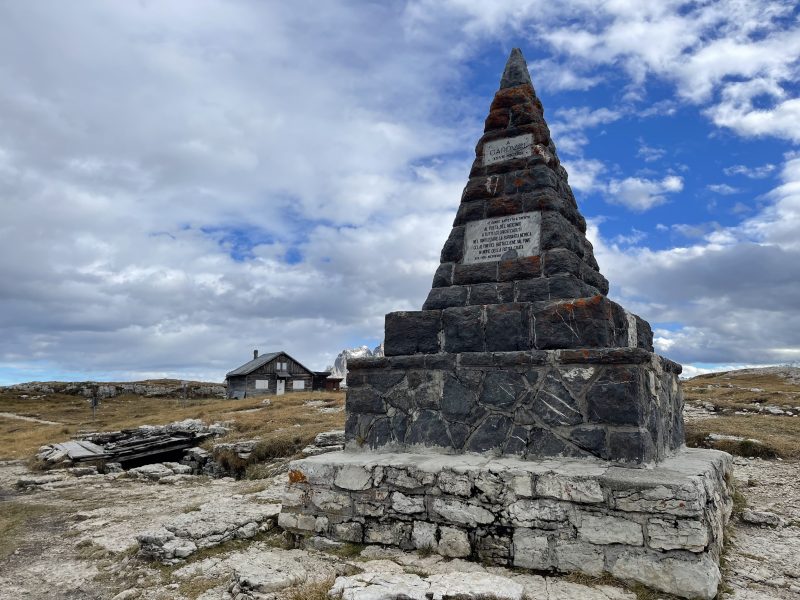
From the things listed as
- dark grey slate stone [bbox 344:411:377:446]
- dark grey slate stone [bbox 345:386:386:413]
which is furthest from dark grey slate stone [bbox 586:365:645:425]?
dark grey slate stone [bbox 344:411:377:446]

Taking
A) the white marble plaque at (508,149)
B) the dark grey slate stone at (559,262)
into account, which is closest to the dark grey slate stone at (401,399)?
the dark grey slate stone at (559,262)

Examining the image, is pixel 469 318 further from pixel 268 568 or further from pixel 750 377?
pixel 750 377

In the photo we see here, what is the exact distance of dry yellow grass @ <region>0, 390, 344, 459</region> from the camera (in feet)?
63.4

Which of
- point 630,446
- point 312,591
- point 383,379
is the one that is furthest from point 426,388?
point 312,591

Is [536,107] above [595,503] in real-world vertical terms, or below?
above

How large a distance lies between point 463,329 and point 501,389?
91cm

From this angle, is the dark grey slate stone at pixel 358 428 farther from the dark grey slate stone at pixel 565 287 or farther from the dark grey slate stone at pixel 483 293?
the dark grey slate stone at pixel 565 287

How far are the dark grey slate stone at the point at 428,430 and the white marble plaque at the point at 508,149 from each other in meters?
3.63

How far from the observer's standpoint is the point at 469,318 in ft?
21.4

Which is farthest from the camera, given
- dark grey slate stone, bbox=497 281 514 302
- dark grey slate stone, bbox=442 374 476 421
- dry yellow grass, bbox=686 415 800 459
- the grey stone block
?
dry yellow grass, bbox=686 415 800 459

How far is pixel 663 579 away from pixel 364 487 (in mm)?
2872

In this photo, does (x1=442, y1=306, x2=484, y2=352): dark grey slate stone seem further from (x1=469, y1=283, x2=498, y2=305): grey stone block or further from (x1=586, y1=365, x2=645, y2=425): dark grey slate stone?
(x1=586, y1=365, x2=645, y2=425): dark grey slate stone

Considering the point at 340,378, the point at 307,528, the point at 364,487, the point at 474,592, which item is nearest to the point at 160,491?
the point at 307,528

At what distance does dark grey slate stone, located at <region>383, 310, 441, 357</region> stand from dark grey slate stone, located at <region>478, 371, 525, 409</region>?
886mm
